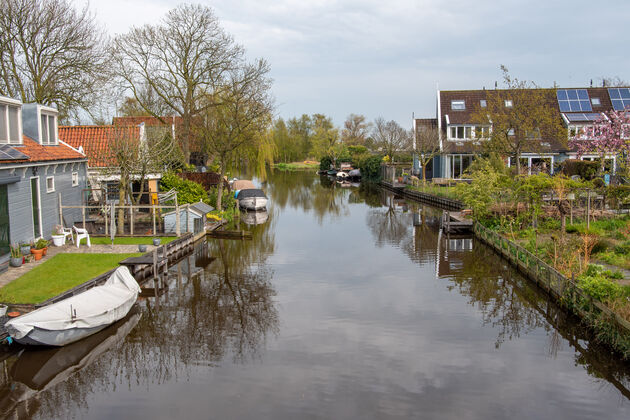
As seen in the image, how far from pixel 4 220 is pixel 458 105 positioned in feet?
143

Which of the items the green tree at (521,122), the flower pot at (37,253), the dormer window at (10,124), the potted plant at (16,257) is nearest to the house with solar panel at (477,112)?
the green tree at (521,122)

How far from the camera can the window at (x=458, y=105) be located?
51.8 meters

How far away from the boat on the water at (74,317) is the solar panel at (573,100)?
149ft

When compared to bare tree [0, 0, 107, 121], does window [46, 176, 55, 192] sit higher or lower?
lower

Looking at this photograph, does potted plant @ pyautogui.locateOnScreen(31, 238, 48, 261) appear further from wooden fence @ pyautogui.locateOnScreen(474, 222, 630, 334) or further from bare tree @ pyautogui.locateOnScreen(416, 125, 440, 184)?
bare tree @ pyautogui.locateOnScreen(416, 125, 440, 184)

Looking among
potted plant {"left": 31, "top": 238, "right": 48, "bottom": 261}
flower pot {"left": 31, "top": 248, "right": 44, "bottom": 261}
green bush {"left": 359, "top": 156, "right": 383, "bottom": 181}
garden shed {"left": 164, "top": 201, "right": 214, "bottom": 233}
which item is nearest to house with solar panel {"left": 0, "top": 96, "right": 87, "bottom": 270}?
potted plant {"left": 31, "top": 238, "right": 48, "bottom": 261}

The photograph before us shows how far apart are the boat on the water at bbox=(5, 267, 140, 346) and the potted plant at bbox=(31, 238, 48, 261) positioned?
15.9 feet

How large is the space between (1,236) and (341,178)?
60.3m

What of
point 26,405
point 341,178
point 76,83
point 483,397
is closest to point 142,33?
point 76,83

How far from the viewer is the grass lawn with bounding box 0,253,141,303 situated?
1378 centimetres

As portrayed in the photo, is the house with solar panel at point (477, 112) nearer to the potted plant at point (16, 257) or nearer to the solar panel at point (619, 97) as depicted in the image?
the solar panel at point (619, 97)

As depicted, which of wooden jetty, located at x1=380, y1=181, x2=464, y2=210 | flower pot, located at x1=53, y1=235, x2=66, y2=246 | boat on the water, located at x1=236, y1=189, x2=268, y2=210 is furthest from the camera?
wooden jetty, located at x1=380, y1=181, x2=464, y2=210

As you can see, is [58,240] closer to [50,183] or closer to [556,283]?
[50,183]

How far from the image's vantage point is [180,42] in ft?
121
